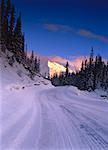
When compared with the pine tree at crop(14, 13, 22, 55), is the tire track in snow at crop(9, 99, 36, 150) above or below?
below

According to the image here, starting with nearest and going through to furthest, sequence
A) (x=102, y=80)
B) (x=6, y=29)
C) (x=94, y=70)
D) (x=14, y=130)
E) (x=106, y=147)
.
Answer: (x=106, y=147) < (x=14, y=130) < (x=6, y=29) < (x=94, y=70) < (x=102, y=80)

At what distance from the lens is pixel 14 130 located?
8656 millimetres

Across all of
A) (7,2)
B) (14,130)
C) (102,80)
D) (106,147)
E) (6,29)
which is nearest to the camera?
(106,147)

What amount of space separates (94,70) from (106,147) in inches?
3313

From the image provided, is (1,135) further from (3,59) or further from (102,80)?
(102,80)

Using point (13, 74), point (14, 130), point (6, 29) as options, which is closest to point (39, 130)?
point (14, 130)

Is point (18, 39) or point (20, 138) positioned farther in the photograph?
point (18, 39)

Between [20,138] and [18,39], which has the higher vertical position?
[18,39]

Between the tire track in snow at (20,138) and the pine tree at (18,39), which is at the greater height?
the pine tree at (18,39)

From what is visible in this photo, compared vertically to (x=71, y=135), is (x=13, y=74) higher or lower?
higher

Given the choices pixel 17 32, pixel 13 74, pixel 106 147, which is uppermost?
pixel 17 32

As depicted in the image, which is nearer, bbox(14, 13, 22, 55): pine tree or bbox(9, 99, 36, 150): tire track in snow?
bbox(9, 99, 36, 150): tire track in snow

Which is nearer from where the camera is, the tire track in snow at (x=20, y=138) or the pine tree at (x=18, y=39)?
the tire track in snow at (x=20, y=138)

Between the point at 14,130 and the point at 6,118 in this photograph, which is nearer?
the point at 14,130
